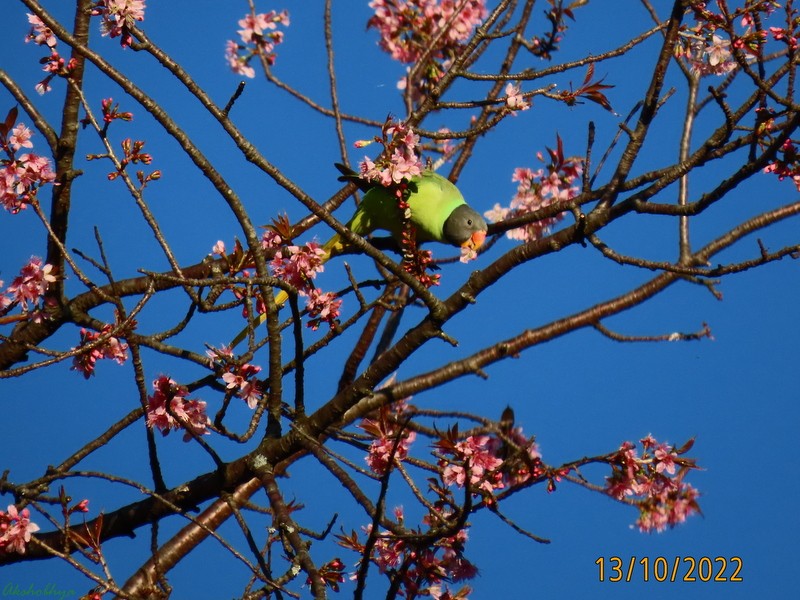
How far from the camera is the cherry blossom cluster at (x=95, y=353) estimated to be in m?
3.04

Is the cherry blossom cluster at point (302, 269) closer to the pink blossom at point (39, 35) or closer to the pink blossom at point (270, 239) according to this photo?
the pink blossom at point (270, 239)

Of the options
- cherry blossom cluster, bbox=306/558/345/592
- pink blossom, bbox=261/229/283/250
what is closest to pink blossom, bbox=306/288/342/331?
pink blossom, bbox=261/229/283/250

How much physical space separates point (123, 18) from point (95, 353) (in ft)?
3.93

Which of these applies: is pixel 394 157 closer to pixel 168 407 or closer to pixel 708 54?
pixel 168 407

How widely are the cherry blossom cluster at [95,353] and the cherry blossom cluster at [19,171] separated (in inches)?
20.6

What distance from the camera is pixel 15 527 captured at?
8.99ft

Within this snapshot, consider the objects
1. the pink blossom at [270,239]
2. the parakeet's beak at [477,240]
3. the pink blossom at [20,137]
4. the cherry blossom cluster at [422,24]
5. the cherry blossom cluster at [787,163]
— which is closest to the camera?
the cherry blossom cluster at [787,163]

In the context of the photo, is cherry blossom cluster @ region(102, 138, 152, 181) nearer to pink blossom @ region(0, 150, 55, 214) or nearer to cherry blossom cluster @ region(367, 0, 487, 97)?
pink blossom @ region(0, 150, 55, 214)

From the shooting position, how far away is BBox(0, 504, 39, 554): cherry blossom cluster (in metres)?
2.73

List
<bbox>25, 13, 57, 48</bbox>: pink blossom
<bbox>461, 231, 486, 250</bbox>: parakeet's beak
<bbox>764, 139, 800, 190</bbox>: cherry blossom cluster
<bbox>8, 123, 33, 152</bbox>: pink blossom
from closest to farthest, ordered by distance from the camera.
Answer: <bbox>764, 139, 800, 190</bbox>: cherry blossom cluster, <bbox>8, 123, 33, 152</bbox>: pink blossom, <bbox>25, 13, 57, 48</bbox>: pink blossom, <bbox>461, 231, 486, 250</bbox>: parakeet's beak

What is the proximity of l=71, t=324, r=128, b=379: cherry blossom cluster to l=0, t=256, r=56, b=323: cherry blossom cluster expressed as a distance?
214 mm

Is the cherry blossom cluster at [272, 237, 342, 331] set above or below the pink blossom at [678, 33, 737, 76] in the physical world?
below

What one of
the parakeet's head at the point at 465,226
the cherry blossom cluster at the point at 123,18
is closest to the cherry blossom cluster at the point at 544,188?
the parakeet's head at the point at 465,226

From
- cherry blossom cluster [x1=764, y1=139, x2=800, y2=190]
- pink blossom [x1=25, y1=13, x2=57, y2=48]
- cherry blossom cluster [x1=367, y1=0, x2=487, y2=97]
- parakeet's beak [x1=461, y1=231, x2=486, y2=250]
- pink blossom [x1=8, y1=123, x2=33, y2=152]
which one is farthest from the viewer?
cherry blossom cluster [x1=367, y1=0, x2=487, y2=97]
